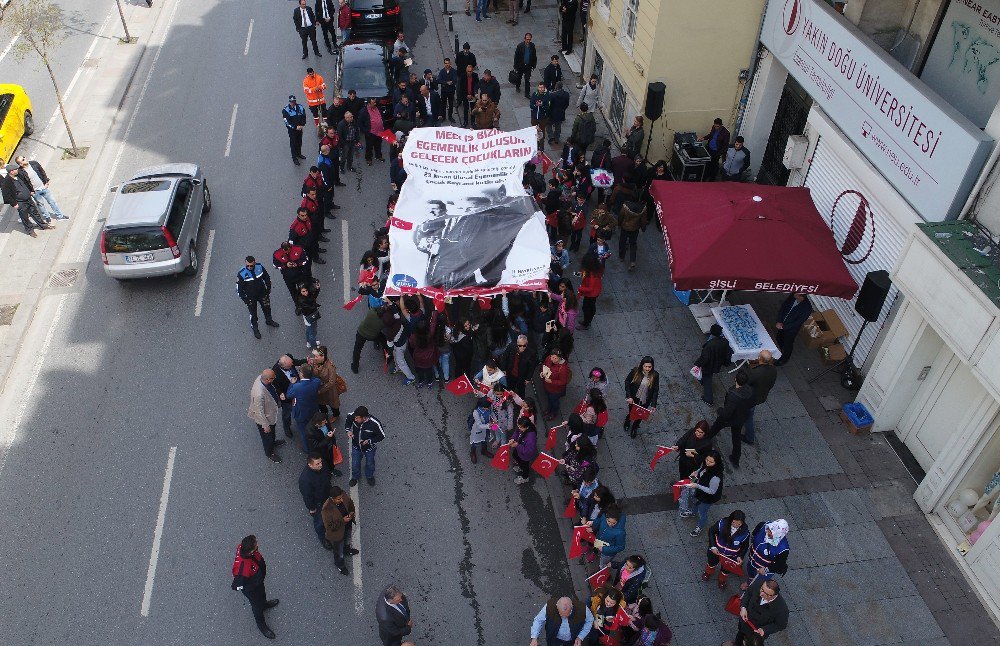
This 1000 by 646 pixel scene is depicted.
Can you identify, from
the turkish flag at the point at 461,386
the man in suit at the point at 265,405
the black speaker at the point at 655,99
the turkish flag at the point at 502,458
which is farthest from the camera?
the black speaker at the point at 655,99

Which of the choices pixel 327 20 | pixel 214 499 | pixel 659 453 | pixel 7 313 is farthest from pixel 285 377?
pixel 327 20

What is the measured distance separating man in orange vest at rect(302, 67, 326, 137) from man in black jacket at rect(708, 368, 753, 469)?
12980mm

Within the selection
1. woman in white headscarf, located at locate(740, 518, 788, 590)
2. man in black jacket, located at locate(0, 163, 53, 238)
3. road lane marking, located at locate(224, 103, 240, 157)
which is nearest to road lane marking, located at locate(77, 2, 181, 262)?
man in black jacket, located at locate(0, 163, 53, 238)

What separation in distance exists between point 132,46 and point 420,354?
62.0 ft

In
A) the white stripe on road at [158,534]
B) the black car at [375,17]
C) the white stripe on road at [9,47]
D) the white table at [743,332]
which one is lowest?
the white stripe on road at [158,534]

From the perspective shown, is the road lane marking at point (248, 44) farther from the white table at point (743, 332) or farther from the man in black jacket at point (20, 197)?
the white table at point (743, 332)

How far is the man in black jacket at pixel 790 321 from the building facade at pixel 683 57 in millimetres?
6297

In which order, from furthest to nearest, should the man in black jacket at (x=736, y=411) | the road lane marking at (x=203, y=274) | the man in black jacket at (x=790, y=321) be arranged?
the road lane marking at (x=203, y=274)
the man in black jacket at (x=790, y=321)
the man in black jacket at (x=736, y=411)

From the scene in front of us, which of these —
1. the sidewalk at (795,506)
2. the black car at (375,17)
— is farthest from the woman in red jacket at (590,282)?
the black car at (375,17)

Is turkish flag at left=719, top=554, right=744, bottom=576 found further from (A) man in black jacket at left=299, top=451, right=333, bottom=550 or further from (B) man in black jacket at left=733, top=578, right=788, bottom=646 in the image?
(A) man in black jacket at left=299, top=451, right=333, bottom=550

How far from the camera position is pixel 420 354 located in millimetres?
12383

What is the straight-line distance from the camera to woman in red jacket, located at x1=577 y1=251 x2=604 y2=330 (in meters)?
13.1

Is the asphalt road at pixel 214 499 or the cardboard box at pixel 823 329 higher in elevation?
the cardboard box at pixel 823 329

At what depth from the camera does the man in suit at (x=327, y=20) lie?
23.8 metres
